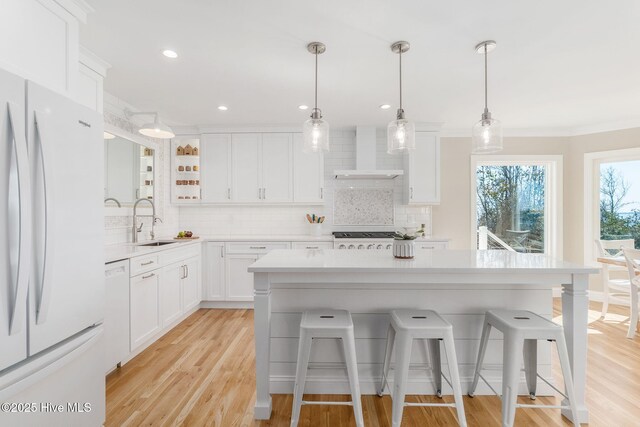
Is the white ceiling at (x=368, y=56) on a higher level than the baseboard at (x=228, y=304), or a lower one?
higher

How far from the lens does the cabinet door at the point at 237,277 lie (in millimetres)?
4176

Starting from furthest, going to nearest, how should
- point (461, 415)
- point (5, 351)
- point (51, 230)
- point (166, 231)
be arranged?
point (166, 231) → point (461, 415) → point (51, 230) → point (5, 351)

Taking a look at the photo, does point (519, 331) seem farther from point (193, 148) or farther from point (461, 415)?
point (193, 148)

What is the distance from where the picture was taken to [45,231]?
4.33 ft

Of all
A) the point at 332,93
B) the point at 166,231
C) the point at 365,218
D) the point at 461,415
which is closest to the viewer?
the point at 461,415

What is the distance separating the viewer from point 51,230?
1352 millimetres

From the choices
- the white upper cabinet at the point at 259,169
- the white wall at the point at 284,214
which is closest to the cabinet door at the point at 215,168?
the white upper cabinet at the point at 259,169

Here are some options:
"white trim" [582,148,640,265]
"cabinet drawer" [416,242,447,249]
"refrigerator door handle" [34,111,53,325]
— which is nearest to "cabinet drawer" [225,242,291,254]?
"cabinet drawer" [416,242,447,249]

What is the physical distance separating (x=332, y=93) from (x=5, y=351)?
9.98ft

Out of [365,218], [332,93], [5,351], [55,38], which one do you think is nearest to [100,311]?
[5,351]

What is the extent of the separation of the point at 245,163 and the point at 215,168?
16.9 inches

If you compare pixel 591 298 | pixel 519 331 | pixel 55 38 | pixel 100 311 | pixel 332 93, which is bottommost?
pixel 591 298

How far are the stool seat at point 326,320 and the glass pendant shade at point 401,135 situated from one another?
1222mm

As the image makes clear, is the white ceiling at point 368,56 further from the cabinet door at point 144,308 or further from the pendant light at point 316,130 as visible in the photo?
the cabinet door at point 144,308
